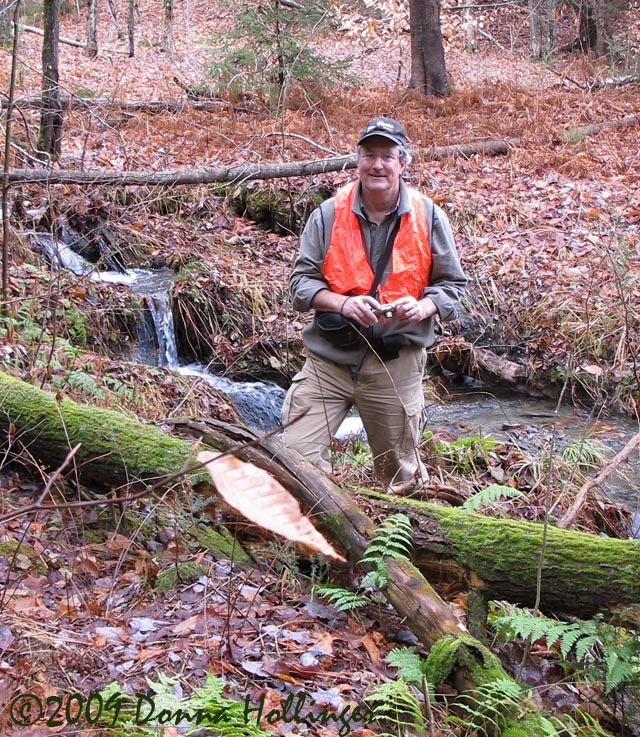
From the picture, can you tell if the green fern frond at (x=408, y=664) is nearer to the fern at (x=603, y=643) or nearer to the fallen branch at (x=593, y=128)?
the fern at (x=603, y=643)

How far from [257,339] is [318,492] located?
5432mm

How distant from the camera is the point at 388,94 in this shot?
16.8m

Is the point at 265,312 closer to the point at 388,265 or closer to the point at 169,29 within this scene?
the point at 388,265

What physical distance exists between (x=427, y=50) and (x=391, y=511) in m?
15.1

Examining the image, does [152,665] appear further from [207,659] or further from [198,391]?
[198,391]

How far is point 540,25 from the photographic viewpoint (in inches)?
998

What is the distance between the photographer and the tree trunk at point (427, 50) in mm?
16641

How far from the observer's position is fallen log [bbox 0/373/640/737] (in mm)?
3043

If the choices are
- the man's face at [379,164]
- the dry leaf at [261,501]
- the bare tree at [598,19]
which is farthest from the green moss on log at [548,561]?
the bare tree at [598,19]

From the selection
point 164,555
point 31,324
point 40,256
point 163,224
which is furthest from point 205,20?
point 164,555

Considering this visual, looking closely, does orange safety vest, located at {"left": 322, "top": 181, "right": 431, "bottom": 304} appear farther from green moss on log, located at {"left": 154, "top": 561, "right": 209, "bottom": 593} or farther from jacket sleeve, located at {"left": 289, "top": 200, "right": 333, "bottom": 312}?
green moss on log, located at {"left": 154, "top": 561, "right": 209, "bottom": 593}

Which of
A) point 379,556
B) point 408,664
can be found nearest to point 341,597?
point 379,556

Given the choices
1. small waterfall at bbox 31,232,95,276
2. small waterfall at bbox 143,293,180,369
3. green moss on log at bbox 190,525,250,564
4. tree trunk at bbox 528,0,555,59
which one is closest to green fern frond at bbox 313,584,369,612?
green moss on log at bbox 190,525,250,564

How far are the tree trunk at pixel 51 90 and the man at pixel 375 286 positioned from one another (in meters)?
5.44
